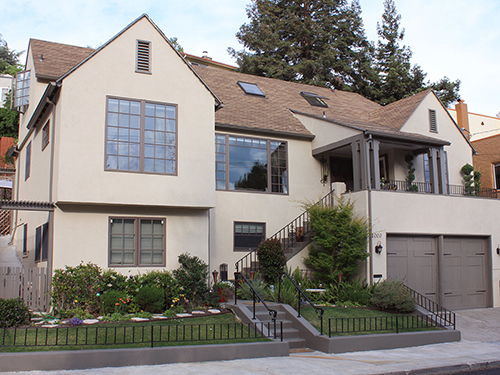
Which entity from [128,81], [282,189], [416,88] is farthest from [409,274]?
[416,88]

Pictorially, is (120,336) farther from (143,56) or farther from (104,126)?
(143,56)

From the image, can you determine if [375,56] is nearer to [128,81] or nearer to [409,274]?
[409,274]

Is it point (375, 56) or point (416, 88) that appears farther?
point (375, 56)

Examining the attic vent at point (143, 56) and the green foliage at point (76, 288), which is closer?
the green foliage at point (76, 288)

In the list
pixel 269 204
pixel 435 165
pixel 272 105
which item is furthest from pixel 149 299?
pixel 435 165

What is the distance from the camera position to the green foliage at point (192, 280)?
12695mm

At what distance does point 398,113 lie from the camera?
66.8 ft

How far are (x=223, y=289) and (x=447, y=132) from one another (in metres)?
12.8

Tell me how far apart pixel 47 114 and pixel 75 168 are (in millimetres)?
3061

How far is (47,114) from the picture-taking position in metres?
14.3

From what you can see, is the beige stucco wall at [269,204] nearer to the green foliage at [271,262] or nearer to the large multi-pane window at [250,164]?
the large multi-pane window at [250,164]

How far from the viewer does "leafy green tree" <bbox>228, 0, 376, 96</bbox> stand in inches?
1339

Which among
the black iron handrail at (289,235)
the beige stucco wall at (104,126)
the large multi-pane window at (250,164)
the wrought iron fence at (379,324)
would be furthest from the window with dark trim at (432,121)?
the beige stucco wall at (104,126)

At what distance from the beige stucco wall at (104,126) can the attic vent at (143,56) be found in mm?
127
